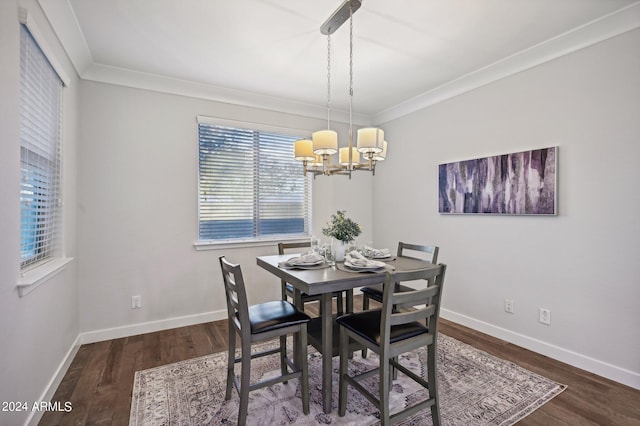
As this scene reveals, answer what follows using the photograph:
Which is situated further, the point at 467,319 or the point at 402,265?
the point at 467,319

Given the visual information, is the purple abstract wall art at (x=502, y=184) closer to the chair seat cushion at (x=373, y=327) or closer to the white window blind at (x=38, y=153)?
the chair seat cushion at (x=373, y=327)

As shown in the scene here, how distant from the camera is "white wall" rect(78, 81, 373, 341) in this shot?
296 cm

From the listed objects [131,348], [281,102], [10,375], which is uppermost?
[281,102]

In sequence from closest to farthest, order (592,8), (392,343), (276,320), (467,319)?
1. (392,343)
2. (276,320)
3. (592,8)
4. (467,319)

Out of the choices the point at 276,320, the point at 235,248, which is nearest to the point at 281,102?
the point at 235,248

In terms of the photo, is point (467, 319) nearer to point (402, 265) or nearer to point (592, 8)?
point (402, 265)

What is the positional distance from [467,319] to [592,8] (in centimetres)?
288

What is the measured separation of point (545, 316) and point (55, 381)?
12.7 feet

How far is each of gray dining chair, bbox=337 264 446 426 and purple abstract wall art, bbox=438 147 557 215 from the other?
1.63 m

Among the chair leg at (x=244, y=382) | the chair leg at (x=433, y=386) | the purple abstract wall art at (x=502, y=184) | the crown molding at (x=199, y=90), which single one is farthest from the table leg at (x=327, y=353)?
the crown molding at (x=199, y=90)

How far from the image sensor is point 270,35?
96.8 inches

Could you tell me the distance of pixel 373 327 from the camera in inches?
73.1

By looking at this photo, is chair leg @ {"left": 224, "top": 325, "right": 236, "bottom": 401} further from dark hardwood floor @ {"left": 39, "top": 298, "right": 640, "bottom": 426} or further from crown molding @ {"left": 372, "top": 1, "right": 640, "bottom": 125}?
crown molding @ {"left": 372, "top": 1, "right": 640, "bottom": 125}

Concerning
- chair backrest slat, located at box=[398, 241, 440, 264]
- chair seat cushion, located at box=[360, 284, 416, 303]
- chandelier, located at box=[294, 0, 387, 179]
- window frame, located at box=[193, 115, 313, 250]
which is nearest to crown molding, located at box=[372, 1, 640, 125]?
chandelier, located at box=[294, 0, 387, 179]
